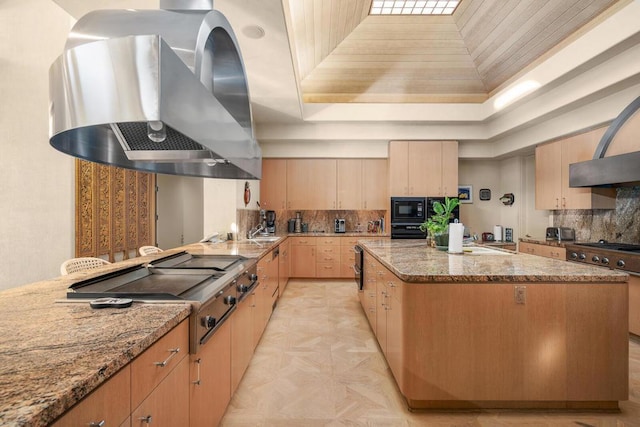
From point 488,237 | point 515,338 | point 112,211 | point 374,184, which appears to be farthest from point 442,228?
point 112,211

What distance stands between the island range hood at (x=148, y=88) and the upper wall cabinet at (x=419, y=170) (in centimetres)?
417

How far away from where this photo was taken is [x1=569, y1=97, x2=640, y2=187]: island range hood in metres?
2.91

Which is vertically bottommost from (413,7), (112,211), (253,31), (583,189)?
(112,211)

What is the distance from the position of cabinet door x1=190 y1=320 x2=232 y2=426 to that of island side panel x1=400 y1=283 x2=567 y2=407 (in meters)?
1.13

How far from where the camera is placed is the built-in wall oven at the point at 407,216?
18.2 ft

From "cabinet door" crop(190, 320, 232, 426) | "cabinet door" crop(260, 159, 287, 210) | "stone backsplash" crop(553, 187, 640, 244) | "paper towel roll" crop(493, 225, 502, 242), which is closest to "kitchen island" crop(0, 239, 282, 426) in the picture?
"cabinet door" crop(190, 320, 232, 426)

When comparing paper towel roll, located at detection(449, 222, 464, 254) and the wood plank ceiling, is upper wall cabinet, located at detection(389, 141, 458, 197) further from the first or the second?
paper towel roll, located at detection(449, 222, 464, 254)

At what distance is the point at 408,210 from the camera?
5562 millimetres

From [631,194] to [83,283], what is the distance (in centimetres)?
551

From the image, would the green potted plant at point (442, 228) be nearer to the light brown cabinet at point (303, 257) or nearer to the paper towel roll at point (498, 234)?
the light brown cabinet at point (303, 257)

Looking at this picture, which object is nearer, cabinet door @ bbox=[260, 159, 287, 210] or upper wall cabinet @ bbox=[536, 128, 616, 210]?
upper wall cabinet @ bbox=[536, 128, 616, 210]

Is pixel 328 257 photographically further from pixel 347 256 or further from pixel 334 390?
pixel 334 390

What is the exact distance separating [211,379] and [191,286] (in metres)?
0.50

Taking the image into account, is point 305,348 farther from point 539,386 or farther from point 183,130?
point 183,130
